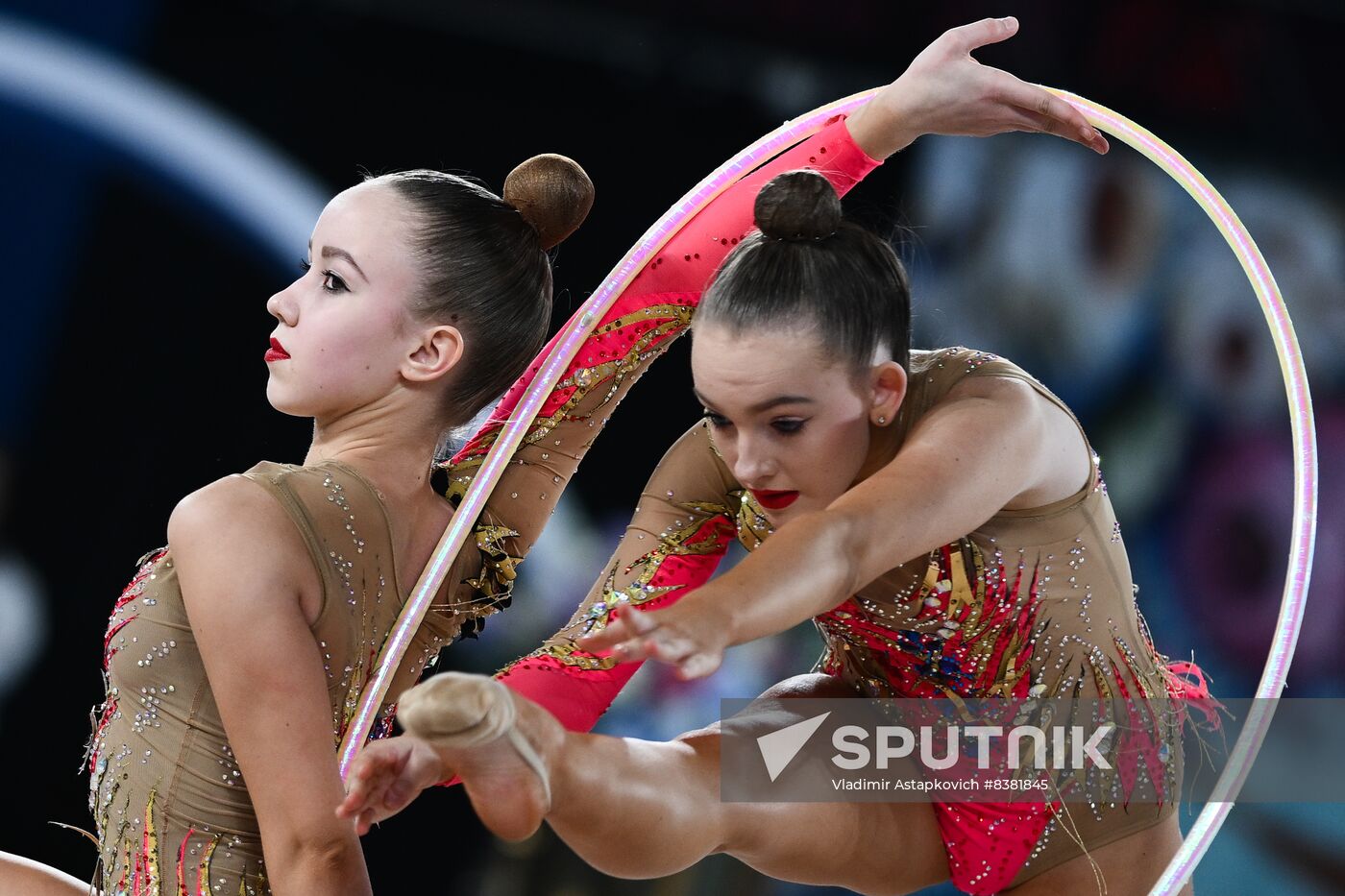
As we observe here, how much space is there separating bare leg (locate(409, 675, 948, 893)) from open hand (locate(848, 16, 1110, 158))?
2.29ft

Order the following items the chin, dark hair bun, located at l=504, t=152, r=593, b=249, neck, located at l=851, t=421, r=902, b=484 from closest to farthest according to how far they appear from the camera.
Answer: neck, located at l=851, t=421, r=902, b=484 < the chin < dark hair bun, located at l=504, t=152, r=593, b=249

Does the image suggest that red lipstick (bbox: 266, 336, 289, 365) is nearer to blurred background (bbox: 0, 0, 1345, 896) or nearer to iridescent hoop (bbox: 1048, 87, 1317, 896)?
iridescent hoop (bbox: 1048, 87, 1317, 896)

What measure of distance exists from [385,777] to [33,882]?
0.72 meters

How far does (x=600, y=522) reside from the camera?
2988mm

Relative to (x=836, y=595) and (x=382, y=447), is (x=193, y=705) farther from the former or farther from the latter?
(x=836, y=595)

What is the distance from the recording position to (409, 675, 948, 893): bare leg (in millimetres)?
1184

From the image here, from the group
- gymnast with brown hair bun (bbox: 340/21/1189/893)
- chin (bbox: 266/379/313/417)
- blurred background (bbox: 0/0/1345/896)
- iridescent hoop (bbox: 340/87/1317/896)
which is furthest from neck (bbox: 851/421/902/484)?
blurred background (bbox: 0/0/1345/896)

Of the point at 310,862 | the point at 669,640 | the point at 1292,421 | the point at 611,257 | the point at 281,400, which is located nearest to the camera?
the point at 669,640

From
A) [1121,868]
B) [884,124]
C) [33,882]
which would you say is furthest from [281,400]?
[1121,868]

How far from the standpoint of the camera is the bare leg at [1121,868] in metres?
1.73

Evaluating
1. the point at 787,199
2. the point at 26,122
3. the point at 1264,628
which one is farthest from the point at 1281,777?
the point at 26,122

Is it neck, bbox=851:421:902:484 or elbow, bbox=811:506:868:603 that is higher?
neck, bbox=851:421:902:484

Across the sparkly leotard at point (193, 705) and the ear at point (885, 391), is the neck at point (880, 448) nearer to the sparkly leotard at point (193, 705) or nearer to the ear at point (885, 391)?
the ear at point (885, 391)

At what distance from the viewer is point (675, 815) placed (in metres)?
1.43
